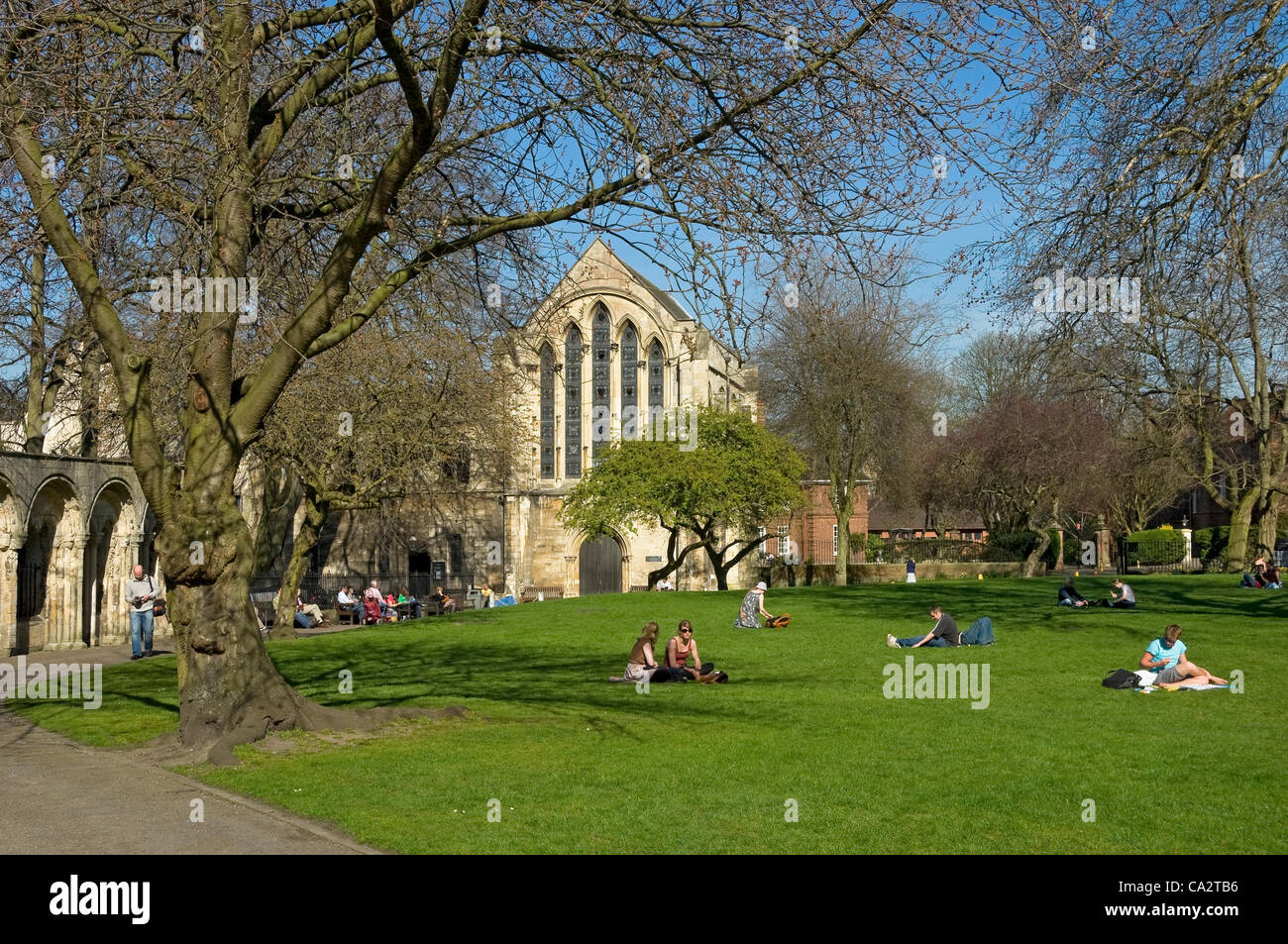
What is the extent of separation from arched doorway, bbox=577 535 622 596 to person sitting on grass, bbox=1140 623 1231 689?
140 ft

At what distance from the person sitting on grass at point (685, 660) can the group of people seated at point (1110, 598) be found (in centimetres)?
1254

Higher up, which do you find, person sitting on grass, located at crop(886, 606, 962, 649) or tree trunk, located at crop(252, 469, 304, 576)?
tree trunk, located at crop(252, 469, 304, 576)

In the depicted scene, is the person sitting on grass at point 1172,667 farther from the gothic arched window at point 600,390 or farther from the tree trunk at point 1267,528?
the gothic arched window at point 600,390

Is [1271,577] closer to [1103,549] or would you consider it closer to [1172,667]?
[1172,667]

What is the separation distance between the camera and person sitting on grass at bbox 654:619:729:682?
18328 mm

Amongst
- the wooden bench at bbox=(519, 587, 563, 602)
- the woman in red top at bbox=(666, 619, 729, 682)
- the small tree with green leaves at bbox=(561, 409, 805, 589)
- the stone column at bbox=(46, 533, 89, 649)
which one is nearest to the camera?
the woman in red top at bbox=(666, 619, 729, 682)

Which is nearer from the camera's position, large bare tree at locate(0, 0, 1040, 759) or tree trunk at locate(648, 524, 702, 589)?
large bare tree at locate(0, 0, 1040, 759)

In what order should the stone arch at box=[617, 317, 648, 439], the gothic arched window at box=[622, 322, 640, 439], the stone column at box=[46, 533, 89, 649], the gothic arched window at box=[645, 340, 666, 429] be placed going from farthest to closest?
the gothic arched window at box=[645, 340, 666, 429] < the gothic arched window at box=[622, 322, 640, 439] < the stone arch at box=[617, 317, 648, 439] < the stone column at box=[46, 533, 89, 649]

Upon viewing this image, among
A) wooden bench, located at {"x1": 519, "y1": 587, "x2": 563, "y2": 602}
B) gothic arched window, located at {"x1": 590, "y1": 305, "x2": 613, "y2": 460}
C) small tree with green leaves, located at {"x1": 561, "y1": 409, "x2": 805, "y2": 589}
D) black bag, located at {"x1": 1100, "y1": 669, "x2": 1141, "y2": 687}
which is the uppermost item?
gothic arched window, located at {"x1": 590, "y1": 305, "x2": 613, "y2": 460}

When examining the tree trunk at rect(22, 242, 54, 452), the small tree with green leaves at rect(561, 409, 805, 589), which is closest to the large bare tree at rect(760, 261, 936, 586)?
the small tree with green leaves at rect(561, 409, 805, 589)

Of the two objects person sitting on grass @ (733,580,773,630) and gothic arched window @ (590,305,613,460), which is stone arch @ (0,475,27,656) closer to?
person sitting on grass @ (733,580,773,630)

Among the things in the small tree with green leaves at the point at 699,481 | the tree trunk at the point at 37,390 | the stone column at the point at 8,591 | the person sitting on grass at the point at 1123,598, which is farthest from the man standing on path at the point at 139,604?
the person sitting on grass at the point at 1123,598
